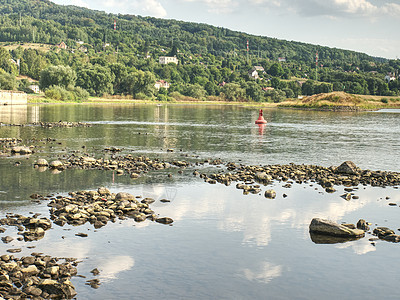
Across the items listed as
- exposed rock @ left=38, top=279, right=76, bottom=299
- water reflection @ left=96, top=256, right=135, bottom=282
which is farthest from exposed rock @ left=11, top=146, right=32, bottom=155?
exposed rock @ left=38, top=279, right=76, bottom=299

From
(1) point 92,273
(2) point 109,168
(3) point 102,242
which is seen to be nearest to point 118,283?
(1) point 92,273

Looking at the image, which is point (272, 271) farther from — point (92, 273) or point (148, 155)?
point (148, 155)

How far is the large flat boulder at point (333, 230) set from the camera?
74.0ft

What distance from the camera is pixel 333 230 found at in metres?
22.7

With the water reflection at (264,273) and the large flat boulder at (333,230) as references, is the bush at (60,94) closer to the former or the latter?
the large flat boulder at (333,230)

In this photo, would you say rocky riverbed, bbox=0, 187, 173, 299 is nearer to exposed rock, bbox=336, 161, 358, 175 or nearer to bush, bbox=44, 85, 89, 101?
exposed rock, bbox=336, 161, 358, 175

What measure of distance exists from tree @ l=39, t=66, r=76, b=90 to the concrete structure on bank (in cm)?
2151

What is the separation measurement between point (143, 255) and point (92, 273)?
2634 millimetres

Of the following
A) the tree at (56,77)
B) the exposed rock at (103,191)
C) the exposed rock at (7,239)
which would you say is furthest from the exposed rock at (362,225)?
the tree at (56,77)

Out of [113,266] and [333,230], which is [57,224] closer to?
[113,266]

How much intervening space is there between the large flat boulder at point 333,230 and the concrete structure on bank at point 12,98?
475 feet

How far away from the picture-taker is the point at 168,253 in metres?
19.7

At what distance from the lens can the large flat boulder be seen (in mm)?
22547

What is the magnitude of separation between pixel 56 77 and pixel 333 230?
173 meters
